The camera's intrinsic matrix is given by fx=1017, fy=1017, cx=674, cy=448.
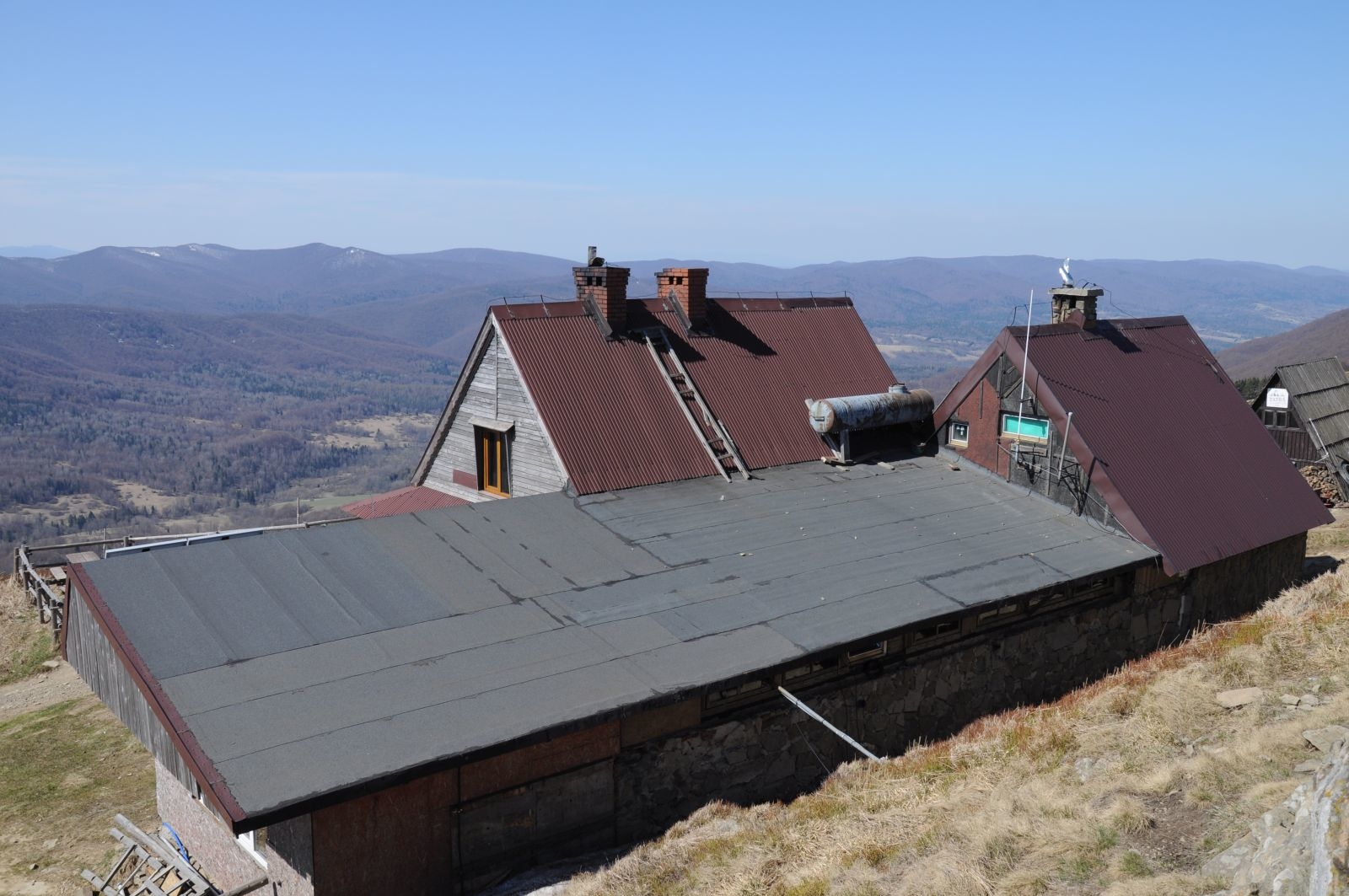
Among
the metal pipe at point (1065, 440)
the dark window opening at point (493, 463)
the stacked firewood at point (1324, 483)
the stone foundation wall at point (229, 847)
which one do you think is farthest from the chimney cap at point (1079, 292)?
the stone foundation wall at point (229, 847)

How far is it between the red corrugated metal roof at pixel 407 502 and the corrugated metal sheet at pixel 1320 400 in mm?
29172

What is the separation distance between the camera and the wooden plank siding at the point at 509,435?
20.7 meters

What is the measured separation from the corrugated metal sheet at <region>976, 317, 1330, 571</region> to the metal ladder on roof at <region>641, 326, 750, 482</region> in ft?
18.4

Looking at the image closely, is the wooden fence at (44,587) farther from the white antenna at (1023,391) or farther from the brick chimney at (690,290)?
the white antenna at (1023,391)

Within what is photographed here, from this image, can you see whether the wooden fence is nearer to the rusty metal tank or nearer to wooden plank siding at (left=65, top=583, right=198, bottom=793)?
wooden plank siding at (left=65, top=583, right=198, bottom=793)

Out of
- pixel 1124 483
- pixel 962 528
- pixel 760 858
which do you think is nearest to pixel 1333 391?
pixel 1124 483

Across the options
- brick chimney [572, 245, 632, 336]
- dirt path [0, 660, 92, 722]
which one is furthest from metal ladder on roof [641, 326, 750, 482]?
dirt path [0, 660, 92, 722]

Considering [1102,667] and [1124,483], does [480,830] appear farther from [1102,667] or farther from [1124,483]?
[1124,483]

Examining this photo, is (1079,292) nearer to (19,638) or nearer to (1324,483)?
(1324,483)

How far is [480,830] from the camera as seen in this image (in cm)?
1210

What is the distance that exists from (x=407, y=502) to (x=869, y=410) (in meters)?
11.1

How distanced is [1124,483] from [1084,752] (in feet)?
29.9

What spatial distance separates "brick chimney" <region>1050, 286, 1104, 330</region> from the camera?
23609mm

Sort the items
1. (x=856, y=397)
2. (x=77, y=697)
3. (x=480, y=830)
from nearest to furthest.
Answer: (x=480, y=830)
(x=77, y=697)
(x=856, y=397)
